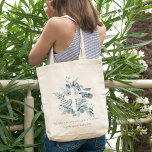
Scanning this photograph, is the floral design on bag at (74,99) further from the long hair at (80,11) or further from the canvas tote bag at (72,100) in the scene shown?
the long hair at (80,11)

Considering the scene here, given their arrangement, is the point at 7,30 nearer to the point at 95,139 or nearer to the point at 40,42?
the point at 40,42

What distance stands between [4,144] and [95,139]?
51 centimetres

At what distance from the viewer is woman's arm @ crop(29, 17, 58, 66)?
1.20m

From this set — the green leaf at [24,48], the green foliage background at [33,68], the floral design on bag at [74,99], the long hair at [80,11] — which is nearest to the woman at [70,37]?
the long hair at [80,11]

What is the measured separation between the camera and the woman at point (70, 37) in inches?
47.8

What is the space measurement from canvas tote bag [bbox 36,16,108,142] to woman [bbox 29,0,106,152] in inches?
1.2

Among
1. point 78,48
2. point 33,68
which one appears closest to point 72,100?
point 78,48

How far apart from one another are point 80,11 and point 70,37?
13 cm

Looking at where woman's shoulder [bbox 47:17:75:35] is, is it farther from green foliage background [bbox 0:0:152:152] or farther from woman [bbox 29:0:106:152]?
green foliage background [bbox 0:0:152:152]

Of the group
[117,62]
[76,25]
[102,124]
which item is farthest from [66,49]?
[117,62]

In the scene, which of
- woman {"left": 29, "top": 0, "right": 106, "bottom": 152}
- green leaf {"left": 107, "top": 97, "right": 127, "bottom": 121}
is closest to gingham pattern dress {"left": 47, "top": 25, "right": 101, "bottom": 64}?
woman {"left": 29, "top": 0, "right": 106, "bottom": 152}

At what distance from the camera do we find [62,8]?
4.23 feet

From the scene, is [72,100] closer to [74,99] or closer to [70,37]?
[74,99]

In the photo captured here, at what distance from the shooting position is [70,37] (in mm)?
1229
